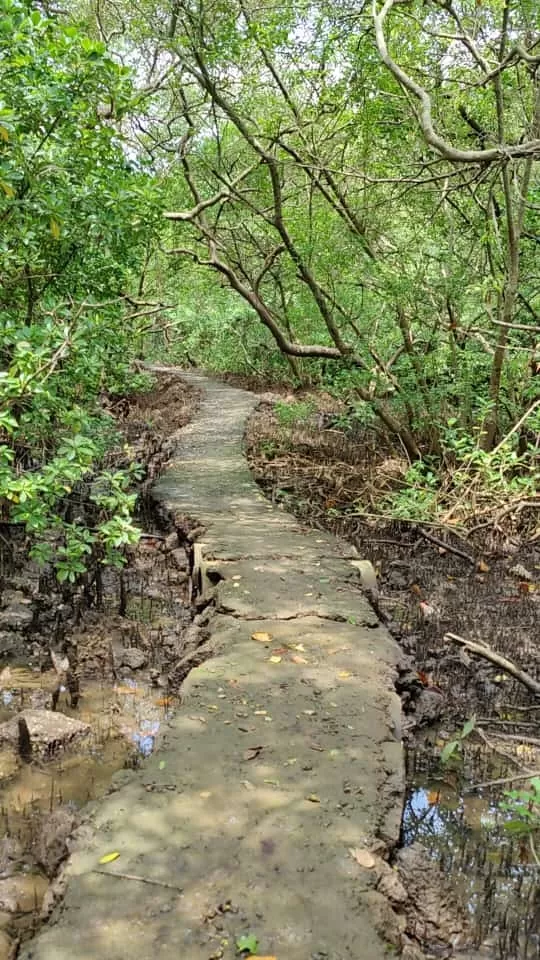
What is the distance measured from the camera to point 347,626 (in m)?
4.67

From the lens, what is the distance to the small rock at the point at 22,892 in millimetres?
2697

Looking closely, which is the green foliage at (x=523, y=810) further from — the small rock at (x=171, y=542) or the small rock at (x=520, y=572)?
the small rock at (x=171, y=542)

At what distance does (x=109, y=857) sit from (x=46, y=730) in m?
1.43

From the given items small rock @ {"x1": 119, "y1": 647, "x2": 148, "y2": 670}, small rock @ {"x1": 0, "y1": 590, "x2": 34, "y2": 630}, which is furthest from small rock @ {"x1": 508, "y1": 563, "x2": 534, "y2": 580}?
small rock @ {"x1": 0, "y1": 590, "x2": 34, "y2": 630}

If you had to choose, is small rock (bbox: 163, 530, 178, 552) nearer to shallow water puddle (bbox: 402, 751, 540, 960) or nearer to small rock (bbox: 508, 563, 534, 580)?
small rock (bbox: 508, 563, 534, 580)

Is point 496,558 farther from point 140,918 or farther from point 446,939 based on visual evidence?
point 140,918

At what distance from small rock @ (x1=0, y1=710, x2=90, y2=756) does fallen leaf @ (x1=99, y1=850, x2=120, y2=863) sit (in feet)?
4.27

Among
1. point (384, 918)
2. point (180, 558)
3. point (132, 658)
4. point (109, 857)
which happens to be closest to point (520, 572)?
point (180, 558)

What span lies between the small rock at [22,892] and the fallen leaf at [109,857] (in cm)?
39

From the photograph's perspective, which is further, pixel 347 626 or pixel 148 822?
pixel 347 626

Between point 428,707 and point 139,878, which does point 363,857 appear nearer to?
point 139,878

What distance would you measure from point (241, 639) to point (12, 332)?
2268 millimetres

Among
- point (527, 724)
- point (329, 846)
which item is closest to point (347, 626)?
point (527, 724)

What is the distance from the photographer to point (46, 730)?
384 cm
